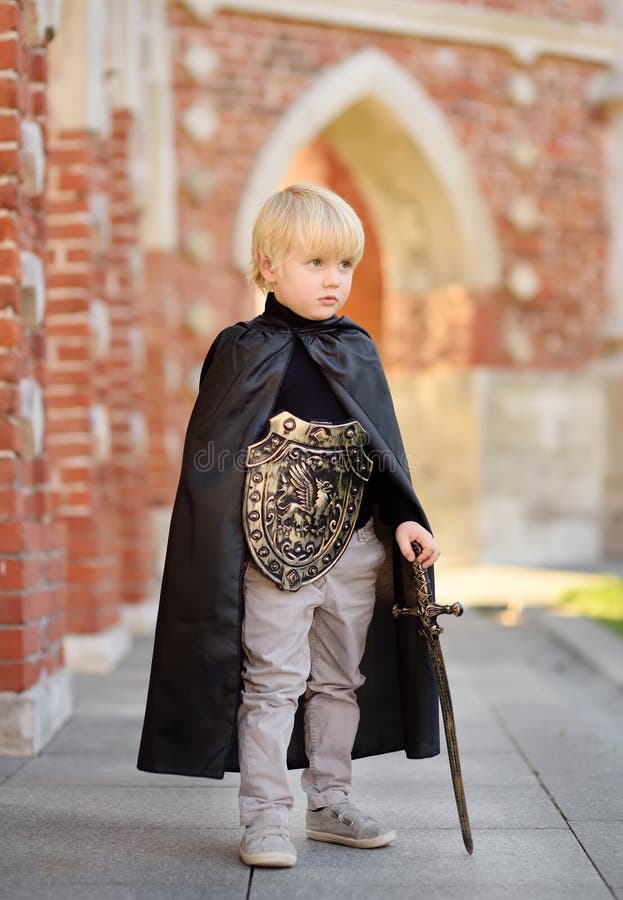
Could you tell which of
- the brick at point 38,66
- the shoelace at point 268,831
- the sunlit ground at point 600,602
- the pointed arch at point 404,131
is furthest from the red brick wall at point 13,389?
the pointed arch at point 404,131

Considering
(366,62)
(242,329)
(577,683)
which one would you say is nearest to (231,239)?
(366,62)

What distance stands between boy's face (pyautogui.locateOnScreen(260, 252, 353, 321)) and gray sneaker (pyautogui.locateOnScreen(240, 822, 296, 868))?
1087 millimetres

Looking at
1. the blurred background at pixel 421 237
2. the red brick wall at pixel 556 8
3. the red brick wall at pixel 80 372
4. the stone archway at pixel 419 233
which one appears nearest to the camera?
A: the red brick wall at pixel 80 372

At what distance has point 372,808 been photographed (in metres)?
3.18

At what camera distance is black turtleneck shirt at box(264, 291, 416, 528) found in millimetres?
2857

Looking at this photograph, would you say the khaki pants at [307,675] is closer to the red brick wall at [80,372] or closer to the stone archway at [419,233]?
the red brick wall at [80,372]

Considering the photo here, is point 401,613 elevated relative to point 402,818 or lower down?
elevated

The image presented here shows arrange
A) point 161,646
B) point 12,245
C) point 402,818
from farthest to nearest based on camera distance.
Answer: point 12,245
point 402,818
point 161,646

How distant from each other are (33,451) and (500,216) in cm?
718

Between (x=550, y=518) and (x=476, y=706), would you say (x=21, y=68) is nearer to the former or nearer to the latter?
(x=476, y=706)

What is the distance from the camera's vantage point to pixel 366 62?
9.60 meters

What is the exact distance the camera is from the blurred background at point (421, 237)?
251 inches

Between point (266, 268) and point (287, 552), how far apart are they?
2.04ft

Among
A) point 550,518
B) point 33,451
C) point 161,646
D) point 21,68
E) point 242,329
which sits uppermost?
point 21,68
